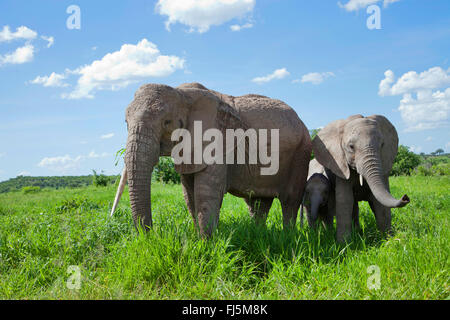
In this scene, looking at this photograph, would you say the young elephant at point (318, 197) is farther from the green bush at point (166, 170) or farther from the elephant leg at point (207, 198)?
the green bush at point (166, 170)

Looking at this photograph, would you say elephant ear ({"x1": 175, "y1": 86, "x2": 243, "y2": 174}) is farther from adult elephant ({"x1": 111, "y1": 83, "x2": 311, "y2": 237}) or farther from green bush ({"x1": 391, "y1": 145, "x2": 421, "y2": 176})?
green bush ({"x1": 391, "y1": 145, "x2": 421, "y2": 176})

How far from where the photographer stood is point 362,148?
5184mm

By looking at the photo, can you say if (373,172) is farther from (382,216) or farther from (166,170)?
(166,170)

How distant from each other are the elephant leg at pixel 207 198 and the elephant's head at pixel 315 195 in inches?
71.0

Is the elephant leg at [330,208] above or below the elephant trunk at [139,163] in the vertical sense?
below

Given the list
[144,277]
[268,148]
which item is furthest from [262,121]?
[144,277]

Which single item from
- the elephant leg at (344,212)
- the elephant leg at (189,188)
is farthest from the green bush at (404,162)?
the elephant leg at (189,188)

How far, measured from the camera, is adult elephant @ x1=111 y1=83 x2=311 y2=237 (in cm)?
457

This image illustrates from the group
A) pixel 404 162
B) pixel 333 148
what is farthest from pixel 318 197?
pixel 404 162

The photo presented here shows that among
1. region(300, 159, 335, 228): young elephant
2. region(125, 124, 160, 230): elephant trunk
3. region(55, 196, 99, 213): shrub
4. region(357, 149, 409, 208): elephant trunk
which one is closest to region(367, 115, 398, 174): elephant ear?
region(357, 149, 409, 208): elephant trunk

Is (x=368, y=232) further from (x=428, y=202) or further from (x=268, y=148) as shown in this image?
(x=428, y=202)

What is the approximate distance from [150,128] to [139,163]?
463 mm

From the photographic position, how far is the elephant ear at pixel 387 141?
18.2 feet
